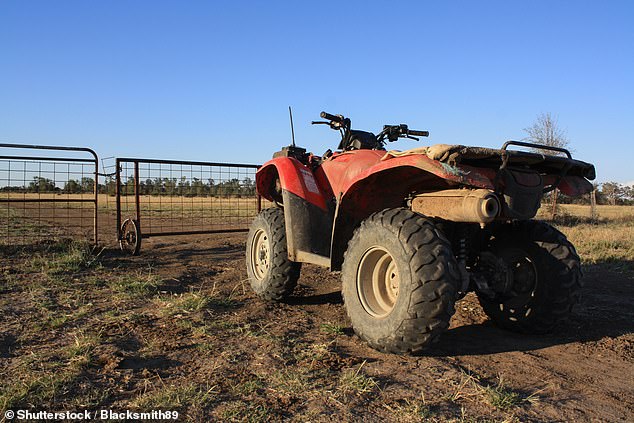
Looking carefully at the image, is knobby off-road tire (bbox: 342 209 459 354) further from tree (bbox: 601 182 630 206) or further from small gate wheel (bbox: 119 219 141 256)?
tree (bbox: 601 182 630 206)

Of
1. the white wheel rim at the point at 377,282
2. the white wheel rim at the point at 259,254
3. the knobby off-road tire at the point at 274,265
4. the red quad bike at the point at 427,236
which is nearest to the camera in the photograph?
the red quad bike at the point at 427,236

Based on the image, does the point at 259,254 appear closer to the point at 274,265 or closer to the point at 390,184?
the point at 274,265

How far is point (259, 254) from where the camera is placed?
5699 millimetres

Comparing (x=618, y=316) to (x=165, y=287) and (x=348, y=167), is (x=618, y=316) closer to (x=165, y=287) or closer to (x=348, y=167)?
(x=348, y=167)

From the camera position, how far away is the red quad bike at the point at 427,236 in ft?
10.5

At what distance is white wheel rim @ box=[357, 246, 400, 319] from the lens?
376 cm

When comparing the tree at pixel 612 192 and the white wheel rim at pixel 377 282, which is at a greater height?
the tree at pixel 612 192

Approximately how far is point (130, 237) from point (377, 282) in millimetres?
6197

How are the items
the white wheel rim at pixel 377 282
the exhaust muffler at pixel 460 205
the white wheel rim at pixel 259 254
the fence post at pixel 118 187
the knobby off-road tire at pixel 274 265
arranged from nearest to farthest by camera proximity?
the exhaust muffler at pixel 460 205 < the white wheel rim at pixel 377 282 < the knobby off-road tire at pixel 274 265 < the white wheel rim at pixel 259 254 < the fence post at pixel 118 187

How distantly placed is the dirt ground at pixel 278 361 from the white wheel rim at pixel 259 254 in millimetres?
299

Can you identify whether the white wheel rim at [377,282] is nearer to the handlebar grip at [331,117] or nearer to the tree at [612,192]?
the handlebar grip at [331,117]

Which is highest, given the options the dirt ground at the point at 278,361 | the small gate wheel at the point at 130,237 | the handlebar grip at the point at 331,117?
the handlebar grip at the point at 331,117

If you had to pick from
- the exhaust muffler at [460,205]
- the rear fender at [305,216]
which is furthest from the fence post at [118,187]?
the exhaust muffler at [460,205]

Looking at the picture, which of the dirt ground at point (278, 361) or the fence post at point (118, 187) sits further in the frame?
the fence post at point (118, 187)
